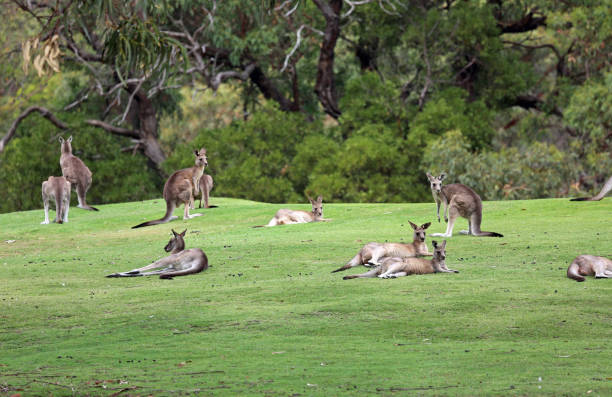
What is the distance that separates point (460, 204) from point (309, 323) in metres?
6.92

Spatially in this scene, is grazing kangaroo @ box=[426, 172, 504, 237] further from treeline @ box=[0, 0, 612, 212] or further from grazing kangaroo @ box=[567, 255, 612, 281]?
treeline @ box=[0, 0, 612, 212]

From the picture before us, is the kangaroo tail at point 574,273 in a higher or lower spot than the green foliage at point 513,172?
lower

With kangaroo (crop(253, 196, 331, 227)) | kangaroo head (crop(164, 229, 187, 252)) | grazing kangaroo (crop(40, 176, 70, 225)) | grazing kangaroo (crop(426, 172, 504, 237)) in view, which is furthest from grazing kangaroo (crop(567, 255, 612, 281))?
grazing kangaroo (crop(40, 176, 70, 225))

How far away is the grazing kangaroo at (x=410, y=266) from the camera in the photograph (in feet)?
38.9

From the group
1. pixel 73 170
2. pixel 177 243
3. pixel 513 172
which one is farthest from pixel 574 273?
pixel 513 172

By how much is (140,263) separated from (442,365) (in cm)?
828

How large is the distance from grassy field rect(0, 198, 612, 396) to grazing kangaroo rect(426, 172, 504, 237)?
385 millimetres

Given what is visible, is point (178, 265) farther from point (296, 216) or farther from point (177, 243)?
point (296, 216)

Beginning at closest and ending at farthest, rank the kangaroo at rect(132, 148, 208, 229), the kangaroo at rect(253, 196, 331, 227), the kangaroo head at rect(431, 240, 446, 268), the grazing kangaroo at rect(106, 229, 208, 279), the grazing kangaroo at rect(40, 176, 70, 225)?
1. the kangaroo head at rect(431, 240, 446, 268)
2. the grazing kangaroo at rect(106, 229, 208, 279)
3. the kangaroo at rect(253, 196, 331, 227)
4. the kangaroo at rect(132, 148, 208, 229)
5. the grazing kangaroo at rect(40, 176, 70, 225)

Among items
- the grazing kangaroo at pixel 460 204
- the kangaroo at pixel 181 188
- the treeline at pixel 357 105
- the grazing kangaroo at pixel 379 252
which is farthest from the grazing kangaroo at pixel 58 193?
the treeline at pixel 357 105

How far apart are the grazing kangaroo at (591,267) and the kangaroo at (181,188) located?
37.7ft

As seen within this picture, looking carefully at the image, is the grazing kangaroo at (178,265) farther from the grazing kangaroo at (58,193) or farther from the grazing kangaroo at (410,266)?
the grazing kangaroo at (58,193)

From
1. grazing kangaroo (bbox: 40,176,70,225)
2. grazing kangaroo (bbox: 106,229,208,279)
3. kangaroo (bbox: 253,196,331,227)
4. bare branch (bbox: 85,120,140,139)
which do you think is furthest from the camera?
bare branch (bbox: 85,120,140,139)

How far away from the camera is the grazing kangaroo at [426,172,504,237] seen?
1540cm
